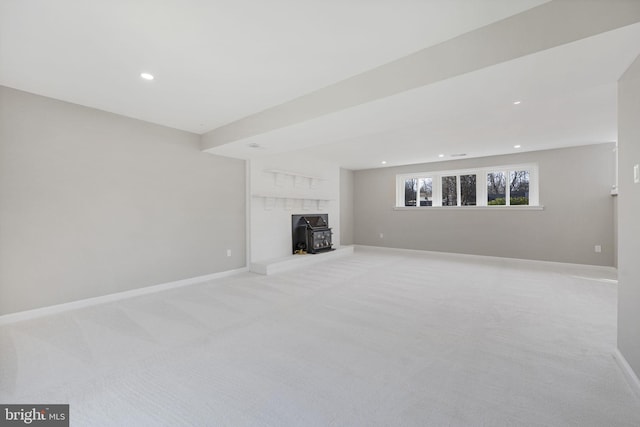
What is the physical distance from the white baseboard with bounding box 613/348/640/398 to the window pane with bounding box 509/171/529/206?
466cm

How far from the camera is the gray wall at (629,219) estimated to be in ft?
5.46

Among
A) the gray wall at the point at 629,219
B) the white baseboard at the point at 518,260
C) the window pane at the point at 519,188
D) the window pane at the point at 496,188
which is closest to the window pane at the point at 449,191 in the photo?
the window pane at the point at 496,188

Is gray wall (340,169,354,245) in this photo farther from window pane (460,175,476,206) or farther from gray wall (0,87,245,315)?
gray wall (0,87,245,315)

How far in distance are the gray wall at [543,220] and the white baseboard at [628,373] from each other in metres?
4.19

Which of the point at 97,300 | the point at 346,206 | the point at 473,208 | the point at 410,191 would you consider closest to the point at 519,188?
the point at 473,208

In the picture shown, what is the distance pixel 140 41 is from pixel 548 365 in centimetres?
378

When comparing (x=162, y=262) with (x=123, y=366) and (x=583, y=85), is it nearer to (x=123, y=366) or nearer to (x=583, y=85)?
(x=123, y=366)

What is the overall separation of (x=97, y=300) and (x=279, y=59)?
3.48m

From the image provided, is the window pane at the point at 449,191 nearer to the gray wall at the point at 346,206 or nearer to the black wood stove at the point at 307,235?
the gray wall at the point at 346,206

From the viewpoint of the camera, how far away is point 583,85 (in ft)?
6.93

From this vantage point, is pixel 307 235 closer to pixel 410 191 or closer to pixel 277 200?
pixel 277 200

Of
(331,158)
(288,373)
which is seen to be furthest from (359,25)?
(331,158)

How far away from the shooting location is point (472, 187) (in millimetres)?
6480

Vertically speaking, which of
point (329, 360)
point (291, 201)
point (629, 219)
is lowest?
point (329, 360)
